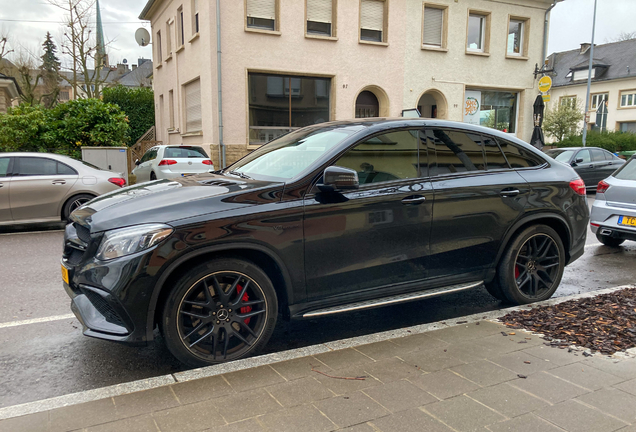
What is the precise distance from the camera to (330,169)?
351 centimetres

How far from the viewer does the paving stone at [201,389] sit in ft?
9.25

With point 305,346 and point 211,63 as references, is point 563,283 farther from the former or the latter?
point 211,63

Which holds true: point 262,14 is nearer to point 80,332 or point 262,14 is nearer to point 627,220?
point 627,220

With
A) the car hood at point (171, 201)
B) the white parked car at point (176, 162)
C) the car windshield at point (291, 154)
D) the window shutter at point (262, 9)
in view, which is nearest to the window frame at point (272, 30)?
the window shutter at point (262, 9)

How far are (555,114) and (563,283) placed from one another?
39.6 meters

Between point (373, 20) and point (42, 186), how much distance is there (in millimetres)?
14956

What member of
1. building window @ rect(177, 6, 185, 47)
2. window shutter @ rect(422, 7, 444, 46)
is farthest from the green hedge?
building window @ rect(177, 6, 185, 47)

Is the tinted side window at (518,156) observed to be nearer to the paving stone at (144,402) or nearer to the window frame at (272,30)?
the paving stone at (144,402)

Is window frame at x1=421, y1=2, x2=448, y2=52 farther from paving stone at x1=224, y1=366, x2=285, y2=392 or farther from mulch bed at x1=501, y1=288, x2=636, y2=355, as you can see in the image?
paving stone at x1=224, y1=366, x2=285, y2=392

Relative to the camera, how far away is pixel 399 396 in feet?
9.32

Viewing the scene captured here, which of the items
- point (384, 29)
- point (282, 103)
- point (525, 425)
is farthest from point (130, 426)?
point (384, 29)

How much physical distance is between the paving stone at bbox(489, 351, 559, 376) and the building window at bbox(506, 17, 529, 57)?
891 inches

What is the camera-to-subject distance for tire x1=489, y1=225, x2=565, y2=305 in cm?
453

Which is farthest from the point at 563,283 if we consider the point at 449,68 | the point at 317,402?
the point at 449,68
